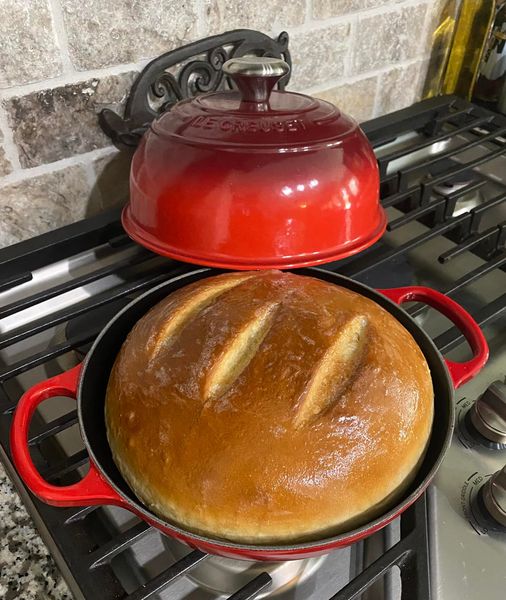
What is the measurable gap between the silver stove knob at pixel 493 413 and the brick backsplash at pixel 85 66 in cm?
64

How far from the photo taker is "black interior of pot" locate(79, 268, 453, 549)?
0.47 meters

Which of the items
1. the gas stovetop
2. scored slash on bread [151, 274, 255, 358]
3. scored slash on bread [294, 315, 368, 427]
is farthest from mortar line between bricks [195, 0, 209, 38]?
scored slash on bread [294, 315, 368, 427]

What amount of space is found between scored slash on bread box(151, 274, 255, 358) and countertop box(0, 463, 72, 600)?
211mm

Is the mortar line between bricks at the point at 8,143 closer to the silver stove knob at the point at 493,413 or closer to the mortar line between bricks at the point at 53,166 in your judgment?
the mortar line between bricks at the point at 53,166

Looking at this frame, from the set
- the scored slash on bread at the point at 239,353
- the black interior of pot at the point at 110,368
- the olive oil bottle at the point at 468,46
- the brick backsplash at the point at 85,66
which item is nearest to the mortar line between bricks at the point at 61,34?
the brick backsplash at the point at 85,66

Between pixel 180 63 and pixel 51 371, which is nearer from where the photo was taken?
pixel 51 371

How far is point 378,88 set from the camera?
45.6 inches

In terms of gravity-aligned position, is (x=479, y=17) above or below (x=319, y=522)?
above

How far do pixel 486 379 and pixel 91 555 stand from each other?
0.47 m

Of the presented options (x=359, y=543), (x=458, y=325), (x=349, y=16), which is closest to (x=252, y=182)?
(x=458, y=325)

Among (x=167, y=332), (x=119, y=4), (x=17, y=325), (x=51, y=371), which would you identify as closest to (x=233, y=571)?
(x=167, y=332)

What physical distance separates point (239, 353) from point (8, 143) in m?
0.48

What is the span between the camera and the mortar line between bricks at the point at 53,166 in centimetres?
78

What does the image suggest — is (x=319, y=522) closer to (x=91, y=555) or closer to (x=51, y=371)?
(x=91, y=555)
